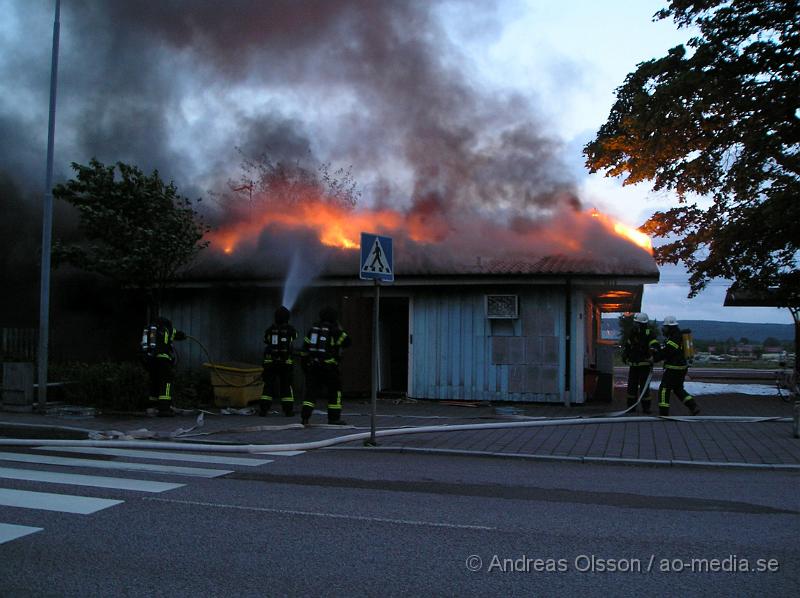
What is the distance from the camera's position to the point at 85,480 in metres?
5.96

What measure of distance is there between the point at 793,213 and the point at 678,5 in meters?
5.11

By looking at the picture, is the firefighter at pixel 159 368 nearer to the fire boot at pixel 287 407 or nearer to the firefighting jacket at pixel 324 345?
the fire boot at pixel 287 407

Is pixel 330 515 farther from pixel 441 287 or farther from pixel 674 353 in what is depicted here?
pixel 441 287

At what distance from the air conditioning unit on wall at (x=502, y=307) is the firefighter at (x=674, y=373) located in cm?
291

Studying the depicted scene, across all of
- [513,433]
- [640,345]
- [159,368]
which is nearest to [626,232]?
[640,345]

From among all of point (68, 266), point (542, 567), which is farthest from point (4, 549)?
point (68, 266)

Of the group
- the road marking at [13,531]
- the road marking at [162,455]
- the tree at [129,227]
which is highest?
the tree at [129,227]

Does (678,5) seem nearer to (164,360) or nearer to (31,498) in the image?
(164,360)

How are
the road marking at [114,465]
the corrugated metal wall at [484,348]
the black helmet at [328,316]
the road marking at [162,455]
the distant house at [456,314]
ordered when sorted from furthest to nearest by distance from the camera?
the corrugated metal wall at [484,348] < the distant house at [456,314] < the black helmet at [328,316] < the road marking at [162,455] < the road marking at [114,465]

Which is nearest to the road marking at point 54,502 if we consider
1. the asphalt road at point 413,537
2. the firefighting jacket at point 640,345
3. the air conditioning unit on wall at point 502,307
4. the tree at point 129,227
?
the asphalt road at point 413,537

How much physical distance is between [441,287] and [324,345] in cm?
444

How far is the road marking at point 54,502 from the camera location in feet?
16.1

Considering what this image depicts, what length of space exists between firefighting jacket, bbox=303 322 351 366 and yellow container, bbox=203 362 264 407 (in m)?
2.34

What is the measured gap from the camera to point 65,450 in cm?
778
